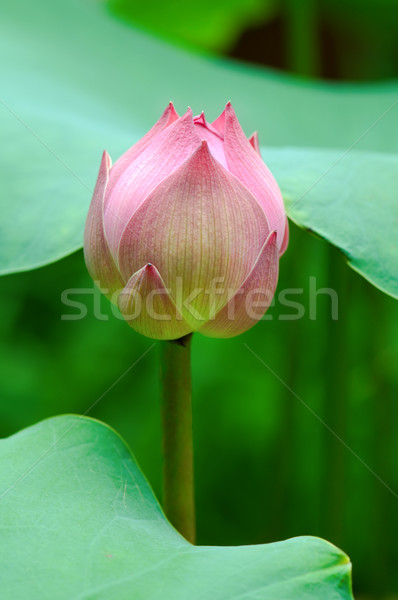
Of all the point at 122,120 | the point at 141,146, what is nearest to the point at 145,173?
the point at 141,146

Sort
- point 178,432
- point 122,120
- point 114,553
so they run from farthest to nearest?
point 122,120 → point 178,432 → point 114,553

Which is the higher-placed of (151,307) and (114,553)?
(151,307)

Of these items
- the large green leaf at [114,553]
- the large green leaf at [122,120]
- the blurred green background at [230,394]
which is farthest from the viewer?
the blurred green background at [230,394]

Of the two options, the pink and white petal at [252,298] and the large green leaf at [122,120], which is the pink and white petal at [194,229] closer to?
the pink and white petal at [252,298]

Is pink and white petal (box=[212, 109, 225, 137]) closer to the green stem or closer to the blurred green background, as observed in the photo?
the green stem

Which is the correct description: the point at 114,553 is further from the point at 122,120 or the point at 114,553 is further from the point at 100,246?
the point at 122,120

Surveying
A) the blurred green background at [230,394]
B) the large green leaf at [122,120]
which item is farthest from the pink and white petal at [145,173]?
the blurred green background at [230,394]

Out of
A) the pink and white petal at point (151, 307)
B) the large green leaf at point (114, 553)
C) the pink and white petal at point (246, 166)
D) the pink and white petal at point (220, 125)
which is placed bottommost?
the large green leaf at point (114, 553)

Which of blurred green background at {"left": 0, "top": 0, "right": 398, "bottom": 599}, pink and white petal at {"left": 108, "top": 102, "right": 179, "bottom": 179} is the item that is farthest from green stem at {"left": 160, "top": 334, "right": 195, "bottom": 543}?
blurred green background at {"left": 0, "top": 0, "right": 398, "bottom": 599}
